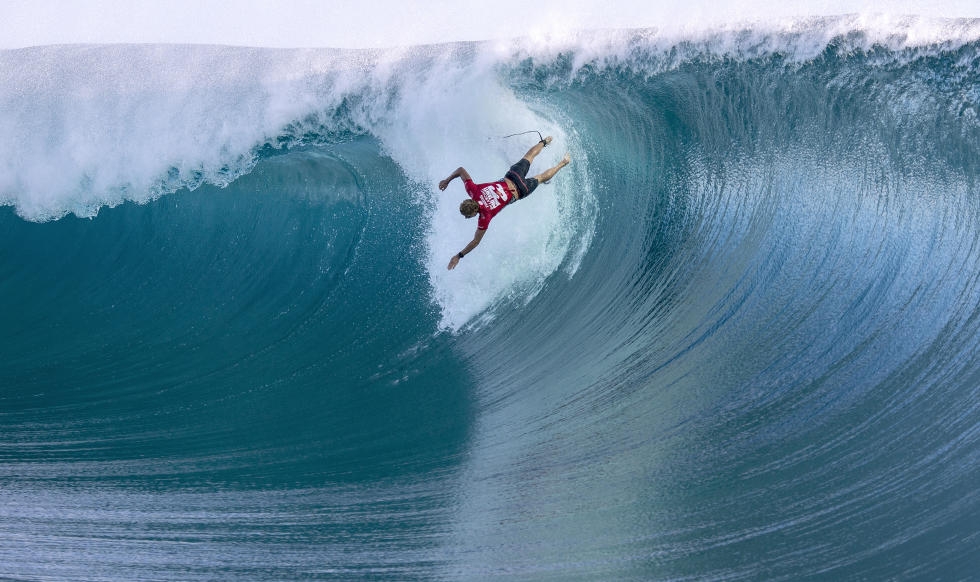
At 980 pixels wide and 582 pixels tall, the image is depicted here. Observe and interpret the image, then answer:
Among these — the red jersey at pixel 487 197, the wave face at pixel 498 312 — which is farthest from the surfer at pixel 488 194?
the wave face at pixel 498 312

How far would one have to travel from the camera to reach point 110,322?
234 inches

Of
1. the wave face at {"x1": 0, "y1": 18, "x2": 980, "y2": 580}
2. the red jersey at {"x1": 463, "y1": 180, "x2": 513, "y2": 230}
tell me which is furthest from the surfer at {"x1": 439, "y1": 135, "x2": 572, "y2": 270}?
the wave face at {"x1": 0, "y1": 18, "x2": 980, "y2": 580}

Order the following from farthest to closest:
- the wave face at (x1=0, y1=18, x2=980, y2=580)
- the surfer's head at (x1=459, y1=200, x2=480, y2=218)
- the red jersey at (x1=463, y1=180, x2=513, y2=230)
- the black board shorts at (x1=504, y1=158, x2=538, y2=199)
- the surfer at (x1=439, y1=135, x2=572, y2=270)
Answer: the wave face at (x1=0, y1=18, x2=980, y2=580), the black board shorts at (x1=504, y1=158, x2=538, y2=199), the red jersey at (x1=463, y1=180, x2=513, y2=230), the surfer at (x1=439, y1=135, x2=572, y2=270), the surfer's head at (x1=459, y1=200, x2=480, y2=218)

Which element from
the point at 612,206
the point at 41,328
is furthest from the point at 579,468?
the point at 41,328

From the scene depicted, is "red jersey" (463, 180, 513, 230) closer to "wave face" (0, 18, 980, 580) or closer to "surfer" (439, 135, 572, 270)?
"surfer" (439, 135, 572, 270)

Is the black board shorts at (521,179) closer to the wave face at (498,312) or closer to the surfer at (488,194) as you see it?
the surfer at (488,194)

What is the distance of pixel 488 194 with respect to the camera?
4.59 m

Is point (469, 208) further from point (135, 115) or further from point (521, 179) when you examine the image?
point (135, 115)

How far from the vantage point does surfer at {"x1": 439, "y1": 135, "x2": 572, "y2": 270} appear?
4.41 m

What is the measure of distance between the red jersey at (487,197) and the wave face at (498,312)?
1.08m

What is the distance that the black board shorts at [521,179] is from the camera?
193 inches

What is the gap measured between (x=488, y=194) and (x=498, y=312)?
5.00 ft

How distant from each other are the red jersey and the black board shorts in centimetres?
21

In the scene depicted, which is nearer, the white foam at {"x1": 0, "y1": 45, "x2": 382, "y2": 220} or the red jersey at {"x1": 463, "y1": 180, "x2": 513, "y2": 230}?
the red jersey at {"x1": 463, "y1": 180, "x2": 513, "y2": 230}
